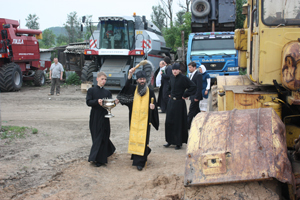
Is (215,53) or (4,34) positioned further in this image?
(4,34)

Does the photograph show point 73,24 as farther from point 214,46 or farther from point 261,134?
point 261,134

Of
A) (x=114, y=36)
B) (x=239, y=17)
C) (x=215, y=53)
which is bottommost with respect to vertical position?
(x=215, y=53)

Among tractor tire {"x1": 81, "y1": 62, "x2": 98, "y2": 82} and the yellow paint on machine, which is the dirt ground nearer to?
the yellow paint on machine

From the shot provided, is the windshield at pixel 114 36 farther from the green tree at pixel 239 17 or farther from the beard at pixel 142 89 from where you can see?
the beard at pixel 142 89

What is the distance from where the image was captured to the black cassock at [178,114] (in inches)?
256

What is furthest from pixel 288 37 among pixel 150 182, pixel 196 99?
pixel 196 99

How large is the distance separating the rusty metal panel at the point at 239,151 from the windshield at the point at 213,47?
10712mm

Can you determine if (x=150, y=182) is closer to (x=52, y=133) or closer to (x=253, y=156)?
(x=253, y=156)

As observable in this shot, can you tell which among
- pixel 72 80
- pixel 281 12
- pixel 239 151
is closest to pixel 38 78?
pixel 72 80

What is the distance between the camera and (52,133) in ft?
24.7

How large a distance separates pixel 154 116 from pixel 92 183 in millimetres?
1583

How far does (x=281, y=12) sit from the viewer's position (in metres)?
3.19

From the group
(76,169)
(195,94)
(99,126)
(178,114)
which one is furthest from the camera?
(195,94)

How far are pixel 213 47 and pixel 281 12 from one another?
1019 centimetres
